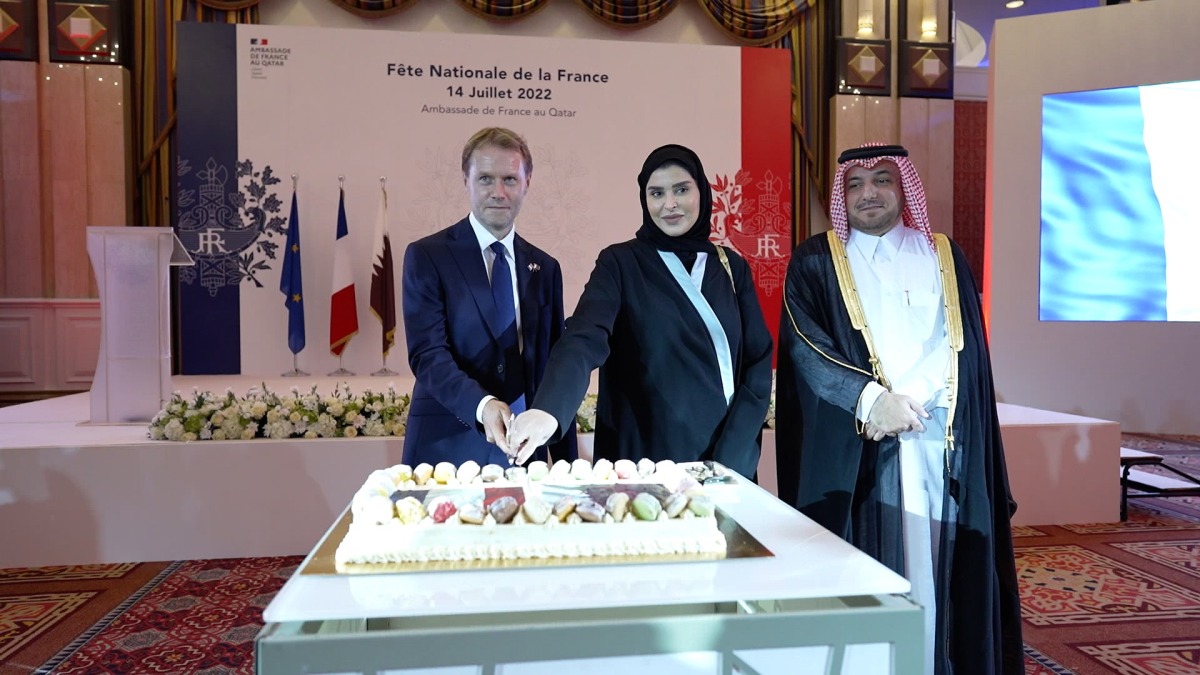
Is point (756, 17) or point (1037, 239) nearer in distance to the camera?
point (1037, 239)

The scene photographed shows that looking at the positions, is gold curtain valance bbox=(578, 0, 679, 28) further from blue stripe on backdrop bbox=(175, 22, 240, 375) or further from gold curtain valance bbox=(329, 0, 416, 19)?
blue stripe on backdrop bbox=(175, 22, 240, 375)

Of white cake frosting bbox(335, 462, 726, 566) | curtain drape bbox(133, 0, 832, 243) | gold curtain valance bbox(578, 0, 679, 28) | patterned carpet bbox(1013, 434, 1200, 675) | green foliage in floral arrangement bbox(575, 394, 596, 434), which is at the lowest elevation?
patterned carpet bbox(1013, 434, 1200, 675)

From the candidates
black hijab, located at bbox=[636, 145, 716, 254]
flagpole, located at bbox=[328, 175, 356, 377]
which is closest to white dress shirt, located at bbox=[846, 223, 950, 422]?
black hijab, located at bbox=[636, 145, 716, 254]

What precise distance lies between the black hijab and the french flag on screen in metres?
6.23

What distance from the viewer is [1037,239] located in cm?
704

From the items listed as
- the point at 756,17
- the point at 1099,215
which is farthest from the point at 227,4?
the point at 1099,215

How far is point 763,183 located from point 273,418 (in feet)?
17.8

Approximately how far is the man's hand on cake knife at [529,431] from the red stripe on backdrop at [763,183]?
6448 mm

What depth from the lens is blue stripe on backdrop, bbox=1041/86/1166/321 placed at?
667cm

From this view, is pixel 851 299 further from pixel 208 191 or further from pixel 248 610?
pixel 208 191

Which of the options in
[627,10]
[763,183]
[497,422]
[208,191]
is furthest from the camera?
[627,10]

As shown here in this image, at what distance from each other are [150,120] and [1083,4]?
419 inches

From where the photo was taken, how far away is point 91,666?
2.44m

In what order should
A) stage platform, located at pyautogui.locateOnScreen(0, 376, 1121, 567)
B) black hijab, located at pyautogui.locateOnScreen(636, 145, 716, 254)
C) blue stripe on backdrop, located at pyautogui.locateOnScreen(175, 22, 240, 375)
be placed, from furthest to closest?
blue stripe on backdrop, located at pyautogui.locateOnScreen(175, 22, 240, 375), stage platform, located at pyautogui.locateOnScreen(0, 376, 1121, 567), black hijab, located at pyautogui.locateOnScreen(636, 145, 716, 254)
